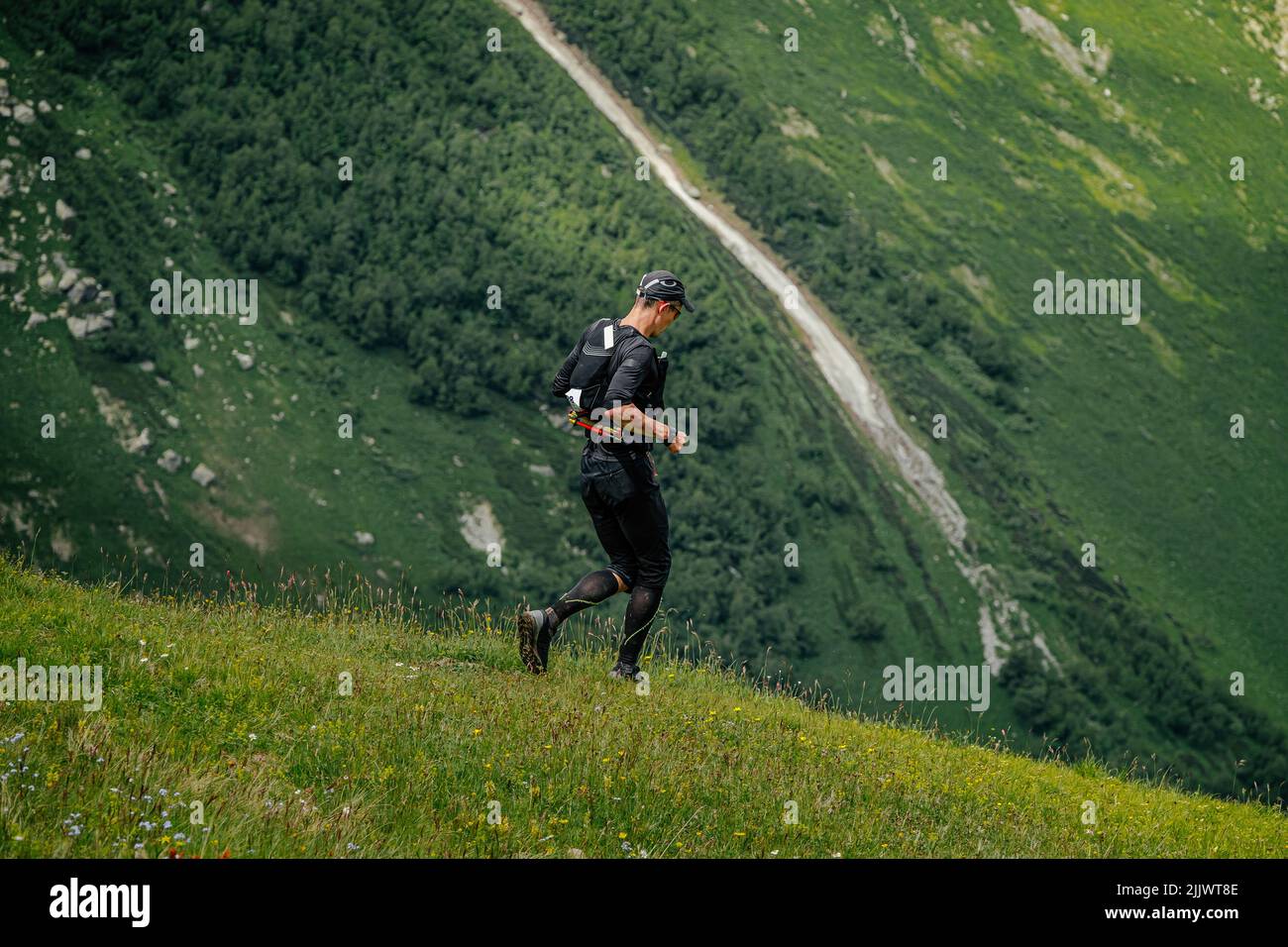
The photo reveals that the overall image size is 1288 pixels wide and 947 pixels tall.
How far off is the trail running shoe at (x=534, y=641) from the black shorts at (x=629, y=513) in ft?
2.79

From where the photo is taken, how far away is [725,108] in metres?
62.7

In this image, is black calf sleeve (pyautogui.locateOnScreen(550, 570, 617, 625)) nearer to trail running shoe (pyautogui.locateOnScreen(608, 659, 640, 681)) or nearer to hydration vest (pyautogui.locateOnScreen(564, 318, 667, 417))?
trail running shoe (pyautogui.locateOnScreen(608, 659, 640, 681))

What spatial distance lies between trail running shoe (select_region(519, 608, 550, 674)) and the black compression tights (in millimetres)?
146

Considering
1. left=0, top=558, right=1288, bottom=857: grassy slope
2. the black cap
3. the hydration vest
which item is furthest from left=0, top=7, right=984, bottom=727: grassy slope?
the black cap

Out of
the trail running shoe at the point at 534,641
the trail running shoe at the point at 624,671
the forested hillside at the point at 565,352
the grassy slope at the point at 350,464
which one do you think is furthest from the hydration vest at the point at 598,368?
the grassy slope at the point at 350,464

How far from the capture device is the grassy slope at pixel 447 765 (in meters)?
5.67

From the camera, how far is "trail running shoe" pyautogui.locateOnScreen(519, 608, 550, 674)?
9766mm

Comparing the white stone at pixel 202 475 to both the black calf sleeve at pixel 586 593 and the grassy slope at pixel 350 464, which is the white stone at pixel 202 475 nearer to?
the grassy slope at pixel 350 464

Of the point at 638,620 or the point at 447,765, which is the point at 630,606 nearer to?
the point at 638,620

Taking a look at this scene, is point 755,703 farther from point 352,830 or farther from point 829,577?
point 829,577

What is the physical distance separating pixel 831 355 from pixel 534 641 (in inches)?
1763

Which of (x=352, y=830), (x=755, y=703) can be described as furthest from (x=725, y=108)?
(x=352, y=830)

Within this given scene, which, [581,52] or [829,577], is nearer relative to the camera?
[829,577]

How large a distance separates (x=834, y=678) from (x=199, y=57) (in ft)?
124
